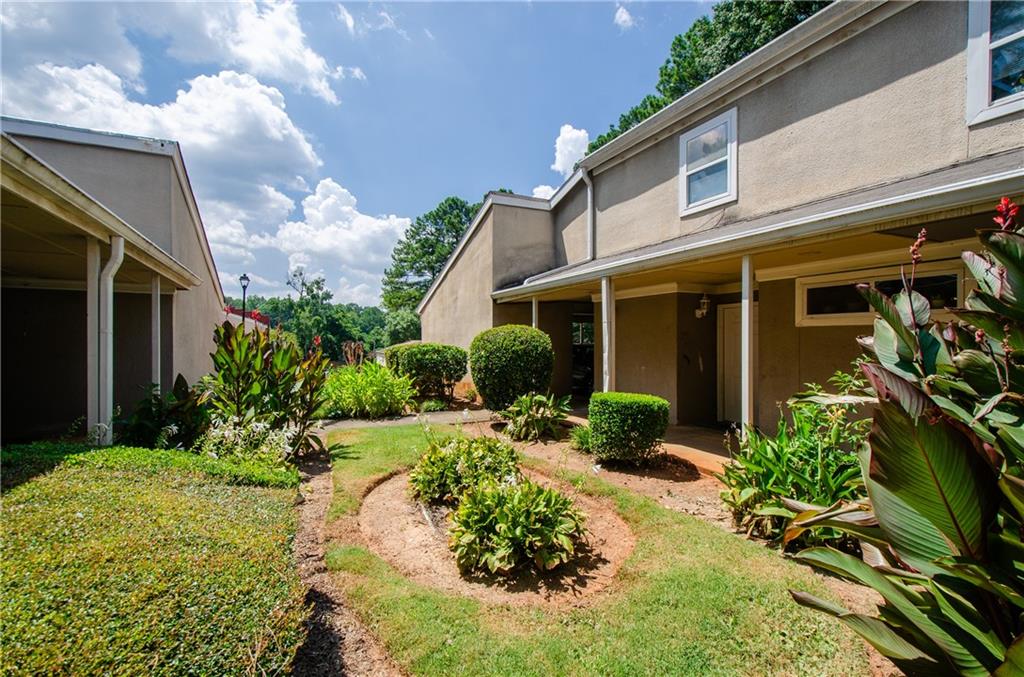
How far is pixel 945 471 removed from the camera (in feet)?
4.75

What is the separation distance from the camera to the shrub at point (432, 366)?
1185 centimetres

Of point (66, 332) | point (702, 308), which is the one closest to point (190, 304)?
point (66, 332)

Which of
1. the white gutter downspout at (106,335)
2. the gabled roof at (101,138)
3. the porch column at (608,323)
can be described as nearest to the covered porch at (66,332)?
the white gutter downspout at (106,335)

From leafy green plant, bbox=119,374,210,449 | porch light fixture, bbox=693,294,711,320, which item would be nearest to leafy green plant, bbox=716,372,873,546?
porch light fixture, bbox=693,294,711,320

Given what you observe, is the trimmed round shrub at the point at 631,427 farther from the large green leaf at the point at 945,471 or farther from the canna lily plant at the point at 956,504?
the large green leaf at the point at 945,471

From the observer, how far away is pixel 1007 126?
4.82 meters

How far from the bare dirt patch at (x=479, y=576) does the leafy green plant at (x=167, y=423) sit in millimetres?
2845

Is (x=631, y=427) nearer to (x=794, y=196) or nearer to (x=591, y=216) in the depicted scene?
(x=794, y=196)

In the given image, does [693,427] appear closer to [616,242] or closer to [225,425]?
[616,242]

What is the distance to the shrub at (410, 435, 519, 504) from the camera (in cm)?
492

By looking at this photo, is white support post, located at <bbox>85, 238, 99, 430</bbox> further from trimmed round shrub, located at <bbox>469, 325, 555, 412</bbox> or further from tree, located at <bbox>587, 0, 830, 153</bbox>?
tree, located at <bbox>587, 0, 830, 153</bbox>

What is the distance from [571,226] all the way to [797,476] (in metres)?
9.81

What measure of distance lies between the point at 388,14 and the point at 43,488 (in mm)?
8027

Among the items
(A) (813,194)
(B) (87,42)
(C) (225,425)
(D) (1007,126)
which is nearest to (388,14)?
(B) (87,42)
